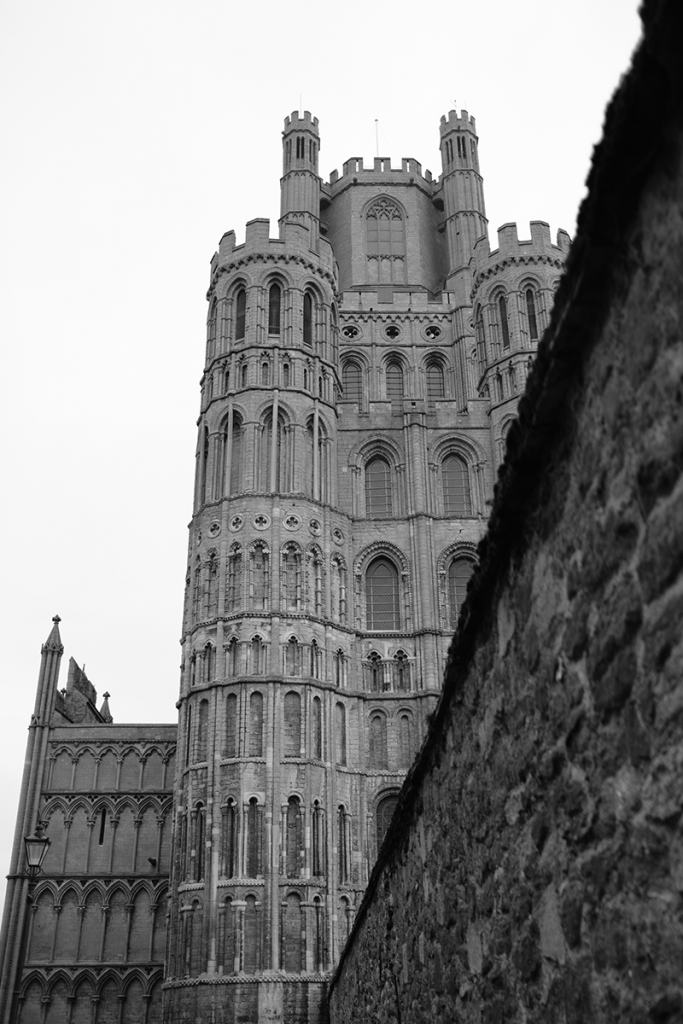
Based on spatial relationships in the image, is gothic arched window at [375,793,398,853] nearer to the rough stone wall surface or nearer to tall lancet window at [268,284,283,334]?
tall lancet window at [268,284,283,334]

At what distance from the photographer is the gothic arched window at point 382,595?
3850 centimetres

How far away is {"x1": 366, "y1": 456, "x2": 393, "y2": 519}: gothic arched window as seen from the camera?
40688 millimetres

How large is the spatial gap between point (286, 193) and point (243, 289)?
44.6 ft

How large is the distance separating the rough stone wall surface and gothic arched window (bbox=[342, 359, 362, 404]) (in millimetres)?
42355

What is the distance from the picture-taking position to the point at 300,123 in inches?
2183

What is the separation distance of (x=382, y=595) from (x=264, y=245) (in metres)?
14.8

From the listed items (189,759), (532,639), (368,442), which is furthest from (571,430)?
(368,442)

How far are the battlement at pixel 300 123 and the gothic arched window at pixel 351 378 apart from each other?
15.1 m

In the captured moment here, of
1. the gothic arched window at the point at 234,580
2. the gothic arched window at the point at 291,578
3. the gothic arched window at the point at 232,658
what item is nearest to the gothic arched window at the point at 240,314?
the gothic arched window at the point at 234,580

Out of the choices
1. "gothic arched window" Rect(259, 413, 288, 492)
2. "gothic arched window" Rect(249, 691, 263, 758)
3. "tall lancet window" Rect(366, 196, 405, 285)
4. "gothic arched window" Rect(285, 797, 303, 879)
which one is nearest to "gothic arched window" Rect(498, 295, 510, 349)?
"tall lancet window" Rect(366, 196, 405, 285)

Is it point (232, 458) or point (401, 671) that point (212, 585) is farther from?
point (401, 671)

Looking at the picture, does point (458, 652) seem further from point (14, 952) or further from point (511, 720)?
point (14, 952)

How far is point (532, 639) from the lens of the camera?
4.50 m

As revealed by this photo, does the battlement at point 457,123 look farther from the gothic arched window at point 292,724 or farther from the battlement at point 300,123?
the gothic arched window at point 292,724
